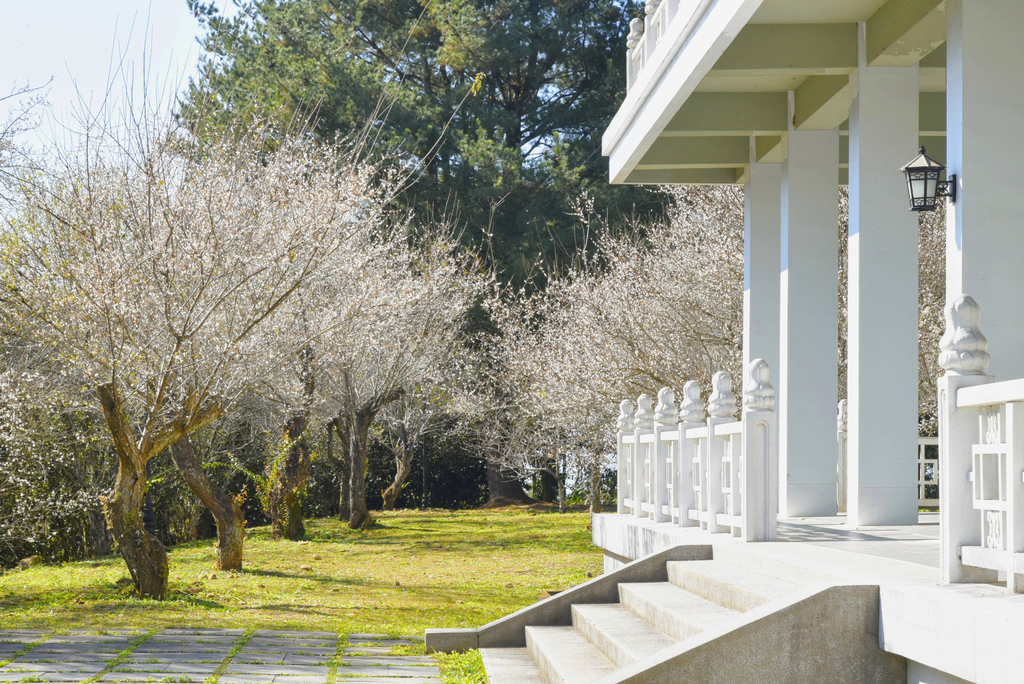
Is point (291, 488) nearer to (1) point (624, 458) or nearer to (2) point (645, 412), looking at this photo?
(1) point (624, 458)

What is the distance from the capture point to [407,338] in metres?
17.3

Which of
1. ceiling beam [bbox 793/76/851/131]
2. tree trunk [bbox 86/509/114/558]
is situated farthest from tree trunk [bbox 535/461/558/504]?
ceiling beam [bbox 793/76/851/131]

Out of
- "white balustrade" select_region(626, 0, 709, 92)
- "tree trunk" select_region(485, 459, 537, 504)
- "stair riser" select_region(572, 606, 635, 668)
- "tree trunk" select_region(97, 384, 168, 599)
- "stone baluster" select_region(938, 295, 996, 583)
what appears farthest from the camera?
"tree trunk" select_region(485, 459, 537, 504)

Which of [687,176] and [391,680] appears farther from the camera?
[687,176]

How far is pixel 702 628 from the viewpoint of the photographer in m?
4.51

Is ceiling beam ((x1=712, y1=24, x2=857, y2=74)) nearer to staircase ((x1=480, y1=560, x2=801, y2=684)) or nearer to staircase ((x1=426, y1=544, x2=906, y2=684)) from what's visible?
staircase ((x1=426, y1=544, x2=906, y2=684))

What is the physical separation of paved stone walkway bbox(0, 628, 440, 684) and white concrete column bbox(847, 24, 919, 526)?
3203 millimetres

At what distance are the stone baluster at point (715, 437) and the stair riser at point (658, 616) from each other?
2.68ft

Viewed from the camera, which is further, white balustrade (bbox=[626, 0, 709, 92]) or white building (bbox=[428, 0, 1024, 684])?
white balustrade (bbox=[626, 0, 709, 92])

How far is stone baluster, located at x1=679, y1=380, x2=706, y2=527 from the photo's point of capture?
7117 mm

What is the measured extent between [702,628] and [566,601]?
1999 mm

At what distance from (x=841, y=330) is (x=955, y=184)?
8114 millimetres

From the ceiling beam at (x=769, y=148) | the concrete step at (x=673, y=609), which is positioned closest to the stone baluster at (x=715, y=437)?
the concrete step at (x=673, y=609)

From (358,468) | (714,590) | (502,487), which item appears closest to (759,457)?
(714,590)
